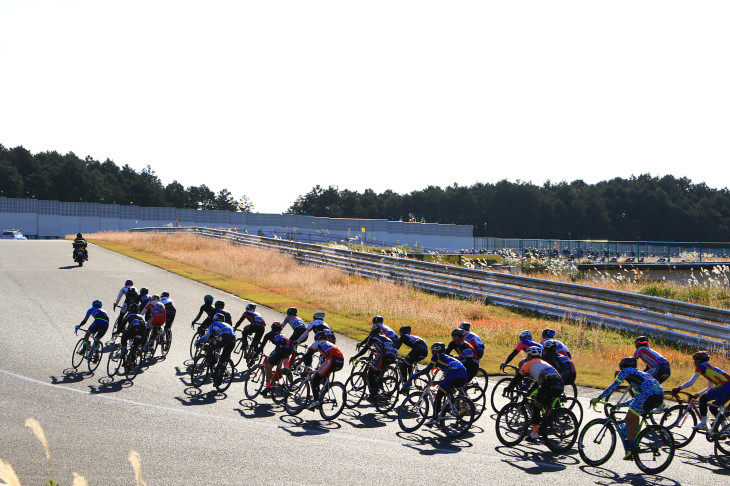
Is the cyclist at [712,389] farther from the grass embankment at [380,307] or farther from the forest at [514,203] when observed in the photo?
the forest at [514,203]

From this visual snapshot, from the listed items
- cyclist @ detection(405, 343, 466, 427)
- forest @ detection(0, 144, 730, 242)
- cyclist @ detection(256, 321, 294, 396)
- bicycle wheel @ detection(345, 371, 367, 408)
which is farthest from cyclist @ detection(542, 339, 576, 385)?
forest @ detection(0, 144, 730, 242)

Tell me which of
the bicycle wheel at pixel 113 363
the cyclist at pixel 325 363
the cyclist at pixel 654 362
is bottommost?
the bicycle wheel at pixel 113 363

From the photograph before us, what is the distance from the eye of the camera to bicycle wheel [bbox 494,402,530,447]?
31.6 ft

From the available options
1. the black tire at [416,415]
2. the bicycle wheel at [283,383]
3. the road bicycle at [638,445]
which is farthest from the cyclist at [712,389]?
the bicycle wheel at [283,383]

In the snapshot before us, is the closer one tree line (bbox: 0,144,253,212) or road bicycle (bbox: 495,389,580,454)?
road bicycle (bbox: 495,389,580,454)

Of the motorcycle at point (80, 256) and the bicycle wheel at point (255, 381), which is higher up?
the motorcycle at point (80, 256)

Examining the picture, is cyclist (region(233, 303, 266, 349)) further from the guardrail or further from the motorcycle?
the motorcycle

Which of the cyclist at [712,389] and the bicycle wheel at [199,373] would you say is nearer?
the cyclist at [712,389]

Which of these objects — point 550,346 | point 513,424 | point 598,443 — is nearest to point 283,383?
point 513,424

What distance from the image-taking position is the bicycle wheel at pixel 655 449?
8492mm

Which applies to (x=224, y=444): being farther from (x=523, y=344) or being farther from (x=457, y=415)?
(x=523, y=344)

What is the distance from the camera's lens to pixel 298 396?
1135 cm

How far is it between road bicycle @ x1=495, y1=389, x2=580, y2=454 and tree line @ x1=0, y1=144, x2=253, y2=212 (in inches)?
4776

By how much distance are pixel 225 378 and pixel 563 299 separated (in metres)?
12.0
